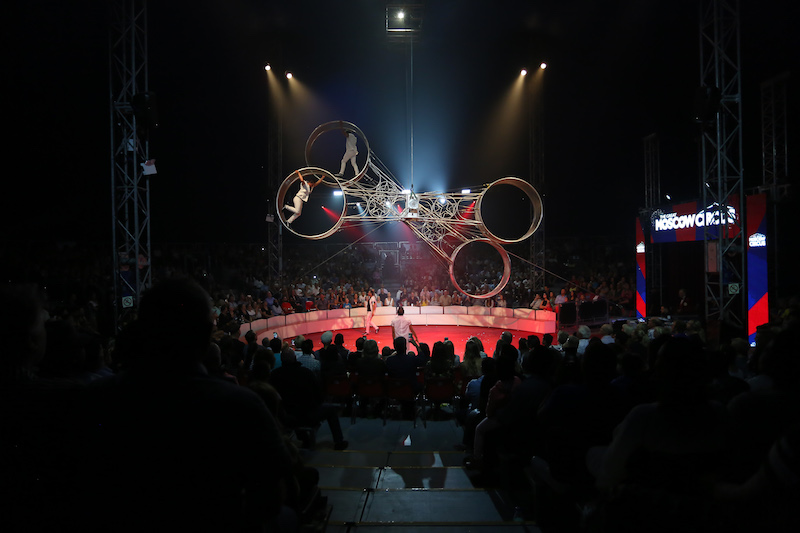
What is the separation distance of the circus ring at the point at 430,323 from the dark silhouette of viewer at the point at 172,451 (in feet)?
41.0

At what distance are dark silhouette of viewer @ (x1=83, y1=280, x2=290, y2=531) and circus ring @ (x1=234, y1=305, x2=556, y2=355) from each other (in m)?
12.5

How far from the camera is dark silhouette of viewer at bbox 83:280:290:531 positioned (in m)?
1.20

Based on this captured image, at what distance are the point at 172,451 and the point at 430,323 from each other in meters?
17.0

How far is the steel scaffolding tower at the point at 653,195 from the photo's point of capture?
16312 millimetres

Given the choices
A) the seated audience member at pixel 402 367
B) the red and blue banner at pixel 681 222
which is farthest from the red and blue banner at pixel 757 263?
the seated audience member at pixel 402 367

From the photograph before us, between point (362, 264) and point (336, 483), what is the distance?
776 inches

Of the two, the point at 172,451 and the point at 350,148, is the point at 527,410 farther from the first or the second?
the point at 350,148

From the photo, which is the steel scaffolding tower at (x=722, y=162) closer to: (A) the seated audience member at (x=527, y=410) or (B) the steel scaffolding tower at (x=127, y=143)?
(A) the seated audience member at (x=527, y=410)

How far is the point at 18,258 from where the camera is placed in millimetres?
14461

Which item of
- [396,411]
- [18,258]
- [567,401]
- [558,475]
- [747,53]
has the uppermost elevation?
[747,53]

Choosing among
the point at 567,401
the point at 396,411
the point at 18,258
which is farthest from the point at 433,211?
the point at 18,258

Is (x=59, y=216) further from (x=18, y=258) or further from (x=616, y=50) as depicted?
(x=616, y=50)

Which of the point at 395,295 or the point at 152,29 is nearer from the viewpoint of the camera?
the point at 152,29

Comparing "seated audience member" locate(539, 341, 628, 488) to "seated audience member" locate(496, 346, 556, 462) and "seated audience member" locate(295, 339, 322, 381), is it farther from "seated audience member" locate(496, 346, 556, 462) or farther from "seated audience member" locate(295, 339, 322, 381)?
"seated audience member" locate(295, 339, 322, 381)
